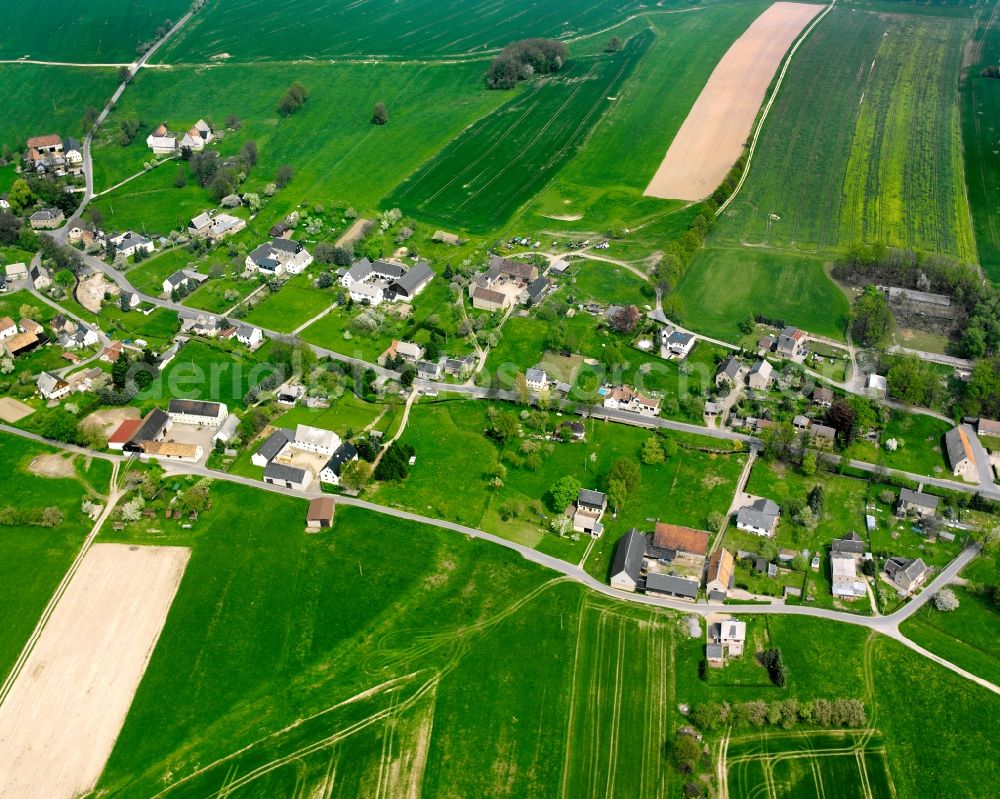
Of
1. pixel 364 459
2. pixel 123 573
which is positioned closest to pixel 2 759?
pixel 123 573

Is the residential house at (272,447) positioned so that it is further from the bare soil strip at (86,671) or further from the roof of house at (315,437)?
the bare soil strip at (86,671)

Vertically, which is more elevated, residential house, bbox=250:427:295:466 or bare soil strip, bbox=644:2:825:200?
A: bare soil strip, bbox=644:2:825:200

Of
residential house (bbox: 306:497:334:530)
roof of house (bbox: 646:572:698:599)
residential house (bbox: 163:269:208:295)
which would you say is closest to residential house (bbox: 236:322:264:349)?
residential house (bbox: 163:269:208:295)

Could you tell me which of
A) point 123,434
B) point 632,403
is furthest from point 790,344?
point 123,434

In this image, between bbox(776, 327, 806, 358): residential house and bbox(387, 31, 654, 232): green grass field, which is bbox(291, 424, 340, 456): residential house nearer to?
bbox(776, 327, 806, 358): residential house

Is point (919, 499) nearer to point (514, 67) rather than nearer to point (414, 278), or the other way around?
point (414, 278)

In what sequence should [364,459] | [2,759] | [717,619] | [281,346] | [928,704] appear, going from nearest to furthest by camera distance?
[2,759] < [928,704] < [717,619] < [364,459] < [281,346]

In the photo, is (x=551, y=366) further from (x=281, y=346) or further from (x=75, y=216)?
(x=75, y=216)
